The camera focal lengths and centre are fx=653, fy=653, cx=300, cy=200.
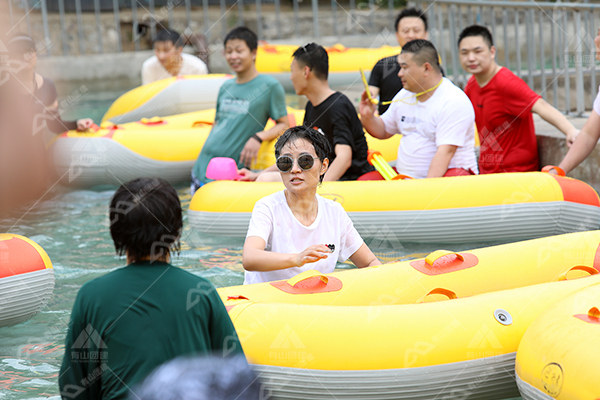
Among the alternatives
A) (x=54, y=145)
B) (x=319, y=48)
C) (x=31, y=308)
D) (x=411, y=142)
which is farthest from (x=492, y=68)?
(x=54, y=145)

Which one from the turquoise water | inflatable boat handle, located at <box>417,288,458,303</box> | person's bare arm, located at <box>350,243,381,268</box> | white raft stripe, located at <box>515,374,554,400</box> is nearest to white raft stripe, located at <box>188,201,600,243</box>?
the turquoise water

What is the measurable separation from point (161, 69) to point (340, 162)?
4.42m

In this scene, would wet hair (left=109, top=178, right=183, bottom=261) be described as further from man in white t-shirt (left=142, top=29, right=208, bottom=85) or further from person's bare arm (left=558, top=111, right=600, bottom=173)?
man in white t-shirt (left=142, top=29, right=208, bottom=85)

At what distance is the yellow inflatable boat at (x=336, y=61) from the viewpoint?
1012 centimetres

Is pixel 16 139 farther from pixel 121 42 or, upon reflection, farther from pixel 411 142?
pixel 121 42

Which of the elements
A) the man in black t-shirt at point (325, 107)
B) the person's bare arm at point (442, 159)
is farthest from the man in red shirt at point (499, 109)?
the man in black t-shirt at point (325, 107)

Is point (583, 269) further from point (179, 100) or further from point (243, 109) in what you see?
point (179, 100)

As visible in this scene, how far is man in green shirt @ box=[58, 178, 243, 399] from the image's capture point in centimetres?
153

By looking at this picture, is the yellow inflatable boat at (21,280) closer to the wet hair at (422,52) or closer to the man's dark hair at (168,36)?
the wet hair at (422,52)

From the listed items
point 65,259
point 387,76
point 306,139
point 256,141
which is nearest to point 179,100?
point 256,141

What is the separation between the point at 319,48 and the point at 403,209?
3.76ft

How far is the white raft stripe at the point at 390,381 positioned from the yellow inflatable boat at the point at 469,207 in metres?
1.89

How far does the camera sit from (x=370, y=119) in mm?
4336

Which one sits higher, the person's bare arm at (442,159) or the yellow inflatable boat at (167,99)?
the yellow inflatable boat at (167,99)
